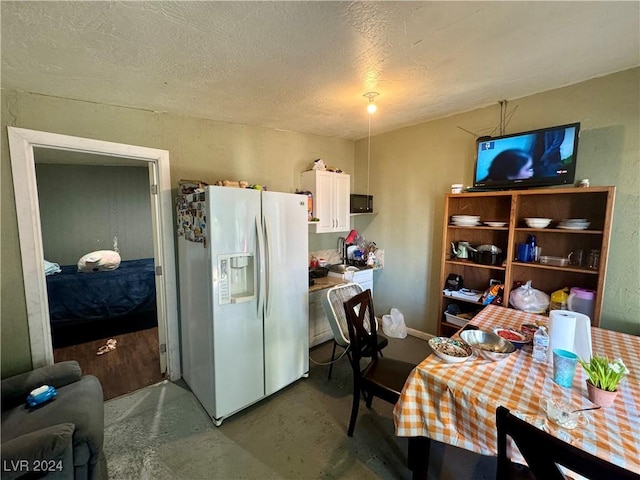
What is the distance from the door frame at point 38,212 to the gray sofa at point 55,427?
376 mm

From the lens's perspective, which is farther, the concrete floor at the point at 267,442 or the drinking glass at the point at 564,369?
the concrete floor at the point at 267,442

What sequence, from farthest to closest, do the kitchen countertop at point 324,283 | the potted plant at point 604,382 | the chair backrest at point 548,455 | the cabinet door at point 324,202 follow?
the cabinet door at point 324,202, the kitchen countertop at point 324,283, the potted plant at point 604,382, the chair backrest at point 548,455

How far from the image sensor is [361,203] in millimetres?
3582

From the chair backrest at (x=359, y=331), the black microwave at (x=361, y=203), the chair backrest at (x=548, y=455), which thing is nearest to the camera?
the chair backrest at (x=548, y=455)

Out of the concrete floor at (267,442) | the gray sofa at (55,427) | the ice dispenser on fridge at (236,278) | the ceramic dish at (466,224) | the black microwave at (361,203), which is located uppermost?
the black microwave at (361,203)

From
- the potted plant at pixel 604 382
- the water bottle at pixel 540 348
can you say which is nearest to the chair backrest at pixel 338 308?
the water bottle at pixel 540 348

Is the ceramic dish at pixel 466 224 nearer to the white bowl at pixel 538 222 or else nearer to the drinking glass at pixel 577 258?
the white bowl at pixel 538 222

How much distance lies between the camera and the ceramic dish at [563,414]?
1.00m

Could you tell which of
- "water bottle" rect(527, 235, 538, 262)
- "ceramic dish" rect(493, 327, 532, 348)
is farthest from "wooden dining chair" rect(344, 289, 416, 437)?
"water bottle" rect(527, 235, 538, 262)

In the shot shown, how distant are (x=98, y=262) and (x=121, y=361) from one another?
194 centimetres

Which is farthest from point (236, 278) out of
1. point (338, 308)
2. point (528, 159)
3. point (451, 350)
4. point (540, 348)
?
point (528, 159)

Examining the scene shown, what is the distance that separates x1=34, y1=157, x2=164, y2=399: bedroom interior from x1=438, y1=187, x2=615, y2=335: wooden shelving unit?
320cm

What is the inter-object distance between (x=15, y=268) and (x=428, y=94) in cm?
337

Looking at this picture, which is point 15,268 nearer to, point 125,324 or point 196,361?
point 196,361
